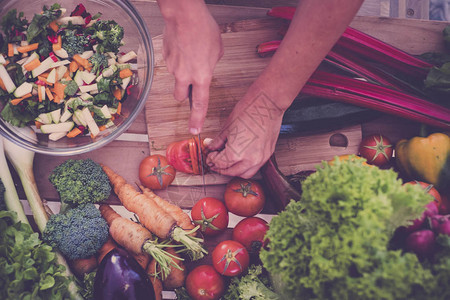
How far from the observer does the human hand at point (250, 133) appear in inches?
49.4

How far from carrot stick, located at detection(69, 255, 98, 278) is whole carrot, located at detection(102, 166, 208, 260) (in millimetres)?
233

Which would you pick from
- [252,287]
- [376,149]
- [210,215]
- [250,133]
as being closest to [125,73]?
[250,133]

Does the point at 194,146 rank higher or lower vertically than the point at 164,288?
higher

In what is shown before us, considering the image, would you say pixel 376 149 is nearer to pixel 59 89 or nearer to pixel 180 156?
pixel 180 156

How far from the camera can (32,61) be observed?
118 cm

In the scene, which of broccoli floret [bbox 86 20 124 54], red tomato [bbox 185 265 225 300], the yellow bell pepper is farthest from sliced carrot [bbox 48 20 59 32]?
the yellow bell pepper

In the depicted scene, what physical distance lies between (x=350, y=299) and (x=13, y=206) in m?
1.16

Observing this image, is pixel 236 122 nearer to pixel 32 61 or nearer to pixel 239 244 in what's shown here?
pixel 239 244

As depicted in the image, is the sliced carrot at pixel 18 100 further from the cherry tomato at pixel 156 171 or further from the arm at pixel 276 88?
Answer: the arm at pixel 276 88

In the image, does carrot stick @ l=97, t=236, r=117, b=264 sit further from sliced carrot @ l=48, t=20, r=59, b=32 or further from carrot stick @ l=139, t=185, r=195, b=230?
sliced carrot @ l=48, t=20, r=59, b=32

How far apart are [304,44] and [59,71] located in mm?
828

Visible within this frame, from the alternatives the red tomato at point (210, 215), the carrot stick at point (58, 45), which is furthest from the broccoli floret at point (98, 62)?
the red tomato at point (210, 215)

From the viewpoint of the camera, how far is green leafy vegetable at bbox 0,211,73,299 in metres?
1.06

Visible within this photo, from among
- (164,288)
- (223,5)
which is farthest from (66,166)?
(223,5)
